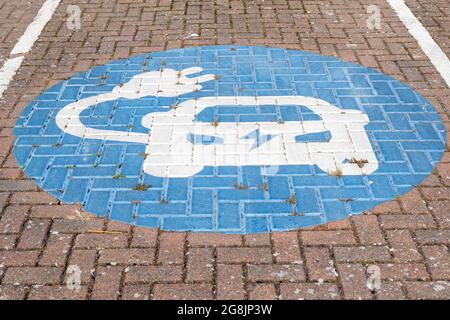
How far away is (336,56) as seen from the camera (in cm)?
659

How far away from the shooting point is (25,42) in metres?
7.07

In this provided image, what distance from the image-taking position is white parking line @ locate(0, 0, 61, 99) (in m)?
6.30

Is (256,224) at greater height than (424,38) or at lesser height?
greater

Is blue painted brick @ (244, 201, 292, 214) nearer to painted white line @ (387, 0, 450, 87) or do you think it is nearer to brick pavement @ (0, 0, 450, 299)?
brick pavement @ (0, 0, 450, 299)

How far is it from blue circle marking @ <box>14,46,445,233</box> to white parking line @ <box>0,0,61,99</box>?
0.69m

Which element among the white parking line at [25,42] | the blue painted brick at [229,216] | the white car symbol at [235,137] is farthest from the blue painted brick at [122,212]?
the white parking line at [25,42]

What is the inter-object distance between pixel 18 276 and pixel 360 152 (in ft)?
10.0

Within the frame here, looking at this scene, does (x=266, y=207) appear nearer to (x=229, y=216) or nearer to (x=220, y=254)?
(x=229, y=216)

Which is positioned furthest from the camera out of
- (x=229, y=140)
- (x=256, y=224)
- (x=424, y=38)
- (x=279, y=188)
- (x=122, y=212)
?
(x=424, y=38)

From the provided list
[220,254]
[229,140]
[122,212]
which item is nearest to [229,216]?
[220,254]

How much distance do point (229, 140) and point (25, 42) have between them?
3.58 m

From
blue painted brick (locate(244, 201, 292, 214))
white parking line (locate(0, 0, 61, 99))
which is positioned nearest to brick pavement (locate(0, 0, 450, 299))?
blue painted brick (locate(244, 201, 292, 214))

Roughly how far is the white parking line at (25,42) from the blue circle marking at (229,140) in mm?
688

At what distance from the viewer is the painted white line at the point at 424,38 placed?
6.33 metres
